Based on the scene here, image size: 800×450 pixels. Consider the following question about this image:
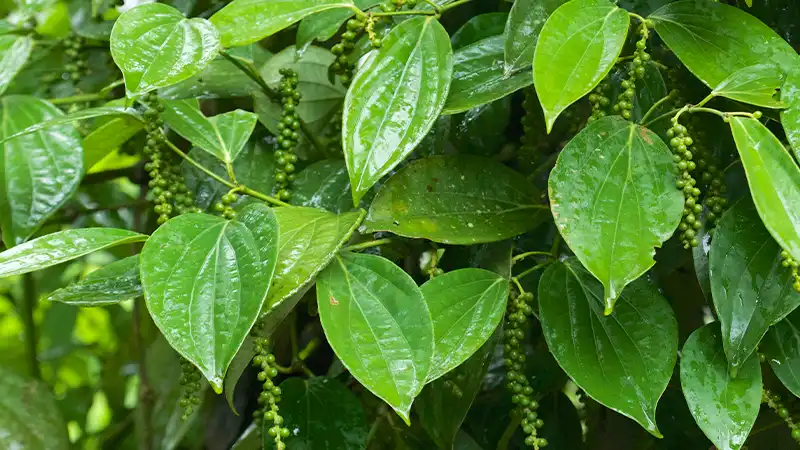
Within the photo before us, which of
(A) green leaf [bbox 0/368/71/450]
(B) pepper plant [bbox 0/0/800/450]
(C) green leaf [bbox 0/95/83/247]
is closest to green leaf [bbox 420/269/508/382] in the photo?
(B) pepper plant [bbox 0/0/800/450]

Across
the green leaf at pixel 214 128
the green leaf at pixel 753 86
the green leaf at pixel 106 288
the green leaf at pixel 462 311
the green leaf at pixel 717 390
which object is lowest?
the green leaf at pixel 717 390

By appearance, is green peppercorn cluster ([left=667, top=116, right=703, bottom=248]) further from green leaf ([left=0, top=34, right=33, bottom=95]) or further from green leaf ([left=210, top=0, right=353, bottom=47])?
green leaf ([left=0, top=34, right=33, bottom=95])

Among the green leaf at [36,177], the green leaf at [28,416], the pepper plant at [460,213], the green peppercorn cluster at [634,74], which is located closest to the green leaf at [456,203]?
the pepper plant at [460,213]

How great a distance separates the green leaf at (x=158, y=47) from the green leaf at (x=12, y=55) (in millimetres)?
239

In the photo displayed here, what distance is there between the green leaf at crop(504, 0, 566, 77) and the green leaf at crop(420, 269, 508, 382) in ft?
0.46

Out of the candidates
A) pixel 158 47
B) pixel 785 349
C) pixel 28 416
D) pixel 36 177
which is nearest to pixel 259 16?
pixel 158 47

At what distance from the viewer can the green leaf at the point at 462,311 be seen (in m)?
0.45

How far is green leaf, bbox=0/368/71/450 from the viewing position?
0.80 m

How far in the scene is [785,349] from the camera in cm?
49

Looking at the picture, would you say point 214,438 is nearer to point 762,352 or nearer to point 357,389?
point 357,389

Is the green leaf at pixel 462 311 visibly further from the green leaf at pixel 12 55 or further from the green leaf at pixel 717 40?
the green leaf at pixel 12 55

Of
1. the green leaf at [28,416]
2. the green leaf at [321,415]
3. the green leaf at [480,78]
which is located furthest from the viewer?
the green leaf at [28,416]

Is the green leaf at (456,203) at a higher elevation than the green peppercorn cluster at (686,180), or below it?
below

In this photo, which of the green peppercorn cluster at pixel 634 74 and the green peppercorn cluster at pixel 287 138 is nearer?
the green peppercorn cluster at pixel 634 74
